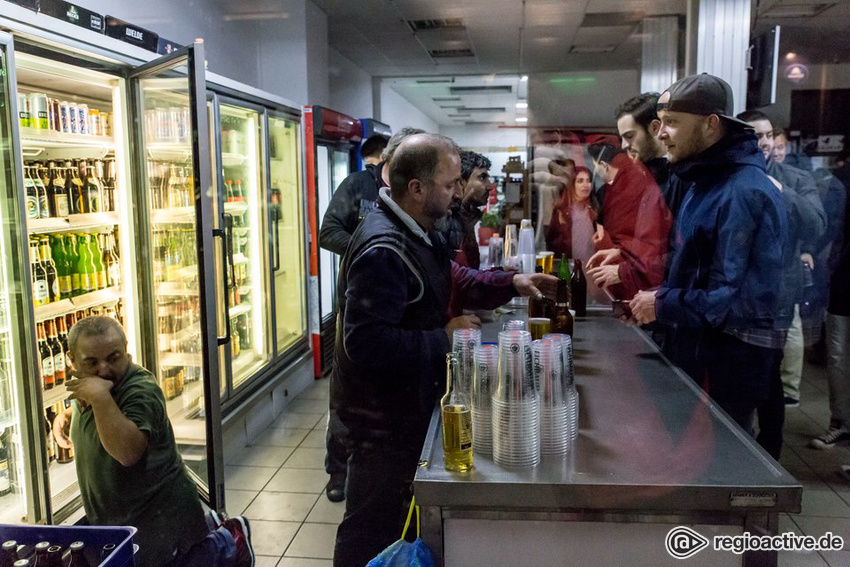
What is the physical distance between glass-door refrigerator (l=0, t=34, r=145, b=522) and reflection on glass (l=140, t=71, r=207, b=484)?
0.36ft

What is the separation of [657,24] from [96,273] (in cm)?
538

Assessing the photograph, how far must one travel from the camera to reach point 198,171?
7.11 feet

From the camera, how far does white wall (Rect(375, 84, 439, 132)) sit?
709 centimetres

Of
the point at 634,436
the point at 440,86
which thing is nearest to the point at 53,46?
the point at 634,436

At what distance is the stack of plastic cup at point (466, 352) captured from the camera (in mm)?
1342

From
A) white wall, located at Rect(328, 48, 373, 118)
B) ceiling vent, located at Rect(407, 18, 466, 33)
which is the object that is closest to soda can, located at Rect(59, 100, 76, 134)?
white wall, located at Rect(328, 48, 373, 118)

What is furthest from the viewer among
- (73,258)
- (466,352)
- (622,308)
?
(73,258)

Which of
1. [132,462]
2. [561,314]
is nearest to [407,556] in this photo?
[561,314]

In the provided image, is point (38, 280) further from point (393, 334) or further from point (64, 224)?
point (393, 334)

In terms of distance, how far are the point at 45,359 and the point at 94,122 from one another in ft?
3.54

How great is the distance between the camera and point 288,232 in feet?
14.9

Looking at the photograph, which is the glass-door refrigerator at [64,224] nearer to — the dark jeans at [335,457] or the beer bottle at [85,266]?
the beer bottle at [85,266]

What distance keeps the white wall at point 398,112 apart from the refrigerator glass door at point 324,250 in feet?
7.60

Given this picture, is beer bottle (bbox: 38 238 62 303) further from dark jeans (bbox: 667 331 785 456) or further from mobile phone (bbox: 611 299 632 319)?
dark jeans (bbox: 667 331 785 456)
